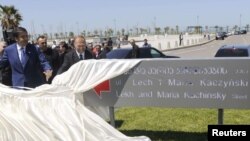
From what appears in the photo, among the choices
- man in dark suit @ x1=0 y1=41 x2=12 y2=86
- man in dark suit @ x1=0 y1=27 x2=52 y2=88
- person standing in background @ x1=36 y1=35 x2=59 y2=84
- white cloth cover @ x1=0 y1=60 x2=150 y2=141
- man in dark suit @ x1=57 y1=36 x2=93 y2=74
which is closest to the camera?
white cloth cover @ x1=0 y1=60 x2=150 y2=141

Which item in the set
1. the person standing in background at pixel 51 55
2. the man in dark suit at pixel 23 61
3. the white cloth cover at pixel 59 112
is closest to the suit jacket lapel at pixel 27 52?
A: the man in dark suit at pixel 23 61

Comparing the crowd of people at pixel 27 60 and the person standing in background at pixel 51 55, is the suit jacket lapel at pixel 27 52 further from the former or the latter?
the person standing in background at pixel 51 55

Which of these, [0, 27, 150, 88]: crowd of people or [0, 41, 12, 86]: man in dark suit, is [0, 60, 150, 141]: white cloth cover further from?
[0, 41, 12, 86]: man in dark suit

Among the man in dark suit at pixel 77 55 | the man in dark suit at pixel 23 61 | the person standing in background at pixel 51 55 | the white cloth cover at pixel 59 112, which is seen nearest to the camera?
the white cloth cover at pixel 59 112

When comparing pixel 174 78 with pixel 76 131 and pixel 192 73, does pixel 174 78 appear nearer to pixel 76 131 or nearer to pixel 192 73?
pixel 192 73

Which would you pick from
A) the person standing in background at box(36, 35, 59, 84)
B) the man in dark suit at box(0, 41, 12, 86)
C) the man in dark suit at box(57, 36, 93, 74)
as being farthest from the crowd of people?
the person standing in background at box(36, 35, 59, 84)

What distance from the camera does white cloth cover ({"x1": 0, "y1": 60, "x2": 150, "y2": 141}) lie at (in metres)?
6.52

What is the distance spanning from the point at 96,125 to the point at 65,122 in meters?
0.50

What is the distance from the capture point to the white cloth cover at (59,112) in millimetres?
6516

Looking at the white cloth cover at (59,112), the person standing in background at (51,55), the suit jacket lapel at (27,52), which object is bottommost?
the white cloth cover at (59,112)

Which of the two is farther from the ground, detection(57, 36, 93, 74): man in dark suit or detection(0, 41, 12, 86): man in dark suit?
detection(57, 36, 93, 74): man in dark suit

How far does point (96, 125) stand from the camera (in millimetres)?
6695

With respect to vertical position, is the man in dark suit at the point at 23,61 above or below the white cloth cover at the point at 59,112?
above

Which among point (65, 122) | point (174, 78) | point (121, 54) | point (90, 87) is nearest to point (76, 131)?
point (65, 122)
